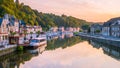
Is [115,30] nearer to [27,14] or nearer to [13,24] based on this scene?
[13,24]

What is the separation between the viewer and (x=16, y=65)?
26250 millimetres

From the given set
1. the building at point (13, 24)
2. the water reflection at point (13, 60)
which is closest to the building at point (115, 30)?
the building at point (13, 24)

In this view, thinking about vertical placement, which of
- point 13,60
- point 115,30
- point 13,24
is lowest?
point 13,60

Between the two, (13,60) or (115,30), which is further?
(115,30)

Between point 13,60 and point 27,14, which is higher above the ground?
point 27,14

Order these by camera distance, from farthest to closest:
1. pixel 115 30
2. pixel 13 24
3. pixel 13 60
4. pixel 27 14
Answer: pixel 27 14 < pixel 115 30 < pixel 13 24 < pixel 13 60

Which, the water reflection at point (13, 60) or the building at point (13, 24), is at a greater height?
the building at point (13, 24)

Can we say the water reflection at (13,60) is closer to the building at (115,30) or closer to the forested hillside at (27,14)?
the forested hillside at (27,14)

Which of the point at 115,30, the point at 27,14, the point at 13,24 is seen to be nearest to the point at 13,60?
the point at 13,24

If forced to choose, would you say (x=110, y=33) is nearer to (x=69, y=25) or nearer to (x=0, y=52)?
(x=0, y=52)

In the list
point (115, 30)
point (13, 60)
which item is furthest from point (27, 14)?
point (13, 60)

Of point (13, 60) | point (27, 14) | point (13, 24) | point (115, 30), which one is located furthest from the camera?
point (27, 14)

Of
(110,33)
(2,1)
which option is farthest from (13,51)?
(110,33)

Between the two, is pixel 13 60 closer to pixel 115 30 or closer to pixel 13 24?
pixel 13 24
